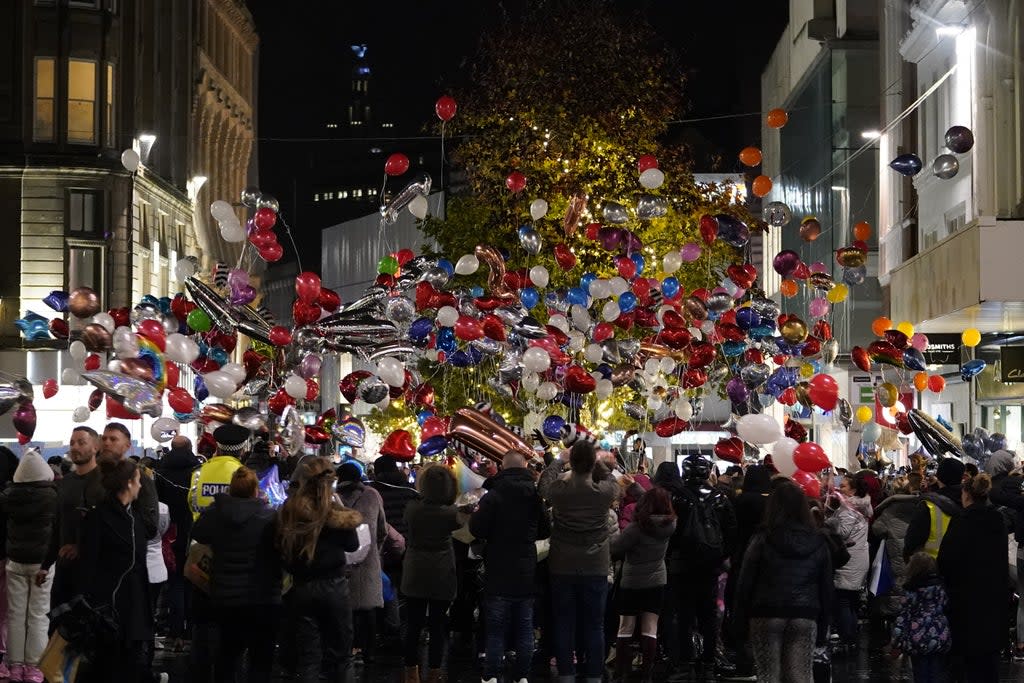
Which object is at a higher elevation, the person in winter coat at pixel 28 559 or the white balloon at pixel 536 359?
the white balloon at pixel 536 359

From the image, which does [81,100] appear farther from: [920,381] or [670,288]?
[920,381]

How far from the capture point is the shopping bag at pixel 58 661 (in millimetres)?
10719

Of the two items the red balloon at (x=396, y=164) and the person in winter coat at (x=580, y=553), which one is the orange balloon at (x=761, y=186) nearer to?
the red balloon at (x=396, y=164)

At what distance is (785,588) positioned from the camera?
10477 millimetres

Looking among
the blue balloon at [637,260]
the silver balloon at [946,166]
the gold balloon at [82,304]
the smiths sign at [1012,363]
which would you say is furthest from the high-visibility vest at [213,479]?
the smiths sign at [1012,363]

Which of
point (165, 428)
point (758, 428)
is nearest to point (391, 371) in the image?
point (165, 428)

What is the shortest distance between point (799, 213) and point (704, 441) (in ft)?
31.3

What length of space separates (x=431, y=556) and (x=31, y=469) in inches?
124

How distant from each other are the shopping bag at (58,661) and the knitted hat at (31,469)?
203 cm

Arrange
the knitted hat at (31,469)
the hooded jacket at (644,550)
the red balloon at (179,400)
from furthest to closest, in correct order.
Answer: the red balloon at (179,400), the hooded jacket at (644,550), the knitted hat at (31,469)

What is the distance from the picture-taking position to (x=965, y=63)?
27.9 meters

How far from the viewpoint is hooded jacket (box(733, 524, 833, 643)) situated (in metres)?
10.4

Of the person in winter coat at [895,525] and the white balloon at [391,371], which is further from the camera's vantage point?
the white balloon at [391,371]

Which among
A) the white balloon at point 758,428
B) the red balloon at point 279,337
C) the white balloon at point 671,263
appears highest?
the white balloon at point 671,263
